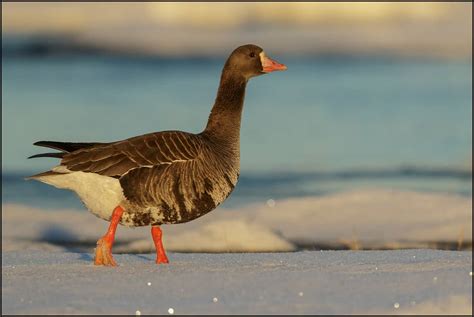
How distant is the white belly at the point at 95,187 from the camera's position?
9.69m

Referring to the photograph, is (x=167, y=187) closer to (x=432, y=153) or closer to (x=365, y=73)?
(x=432, y=153)

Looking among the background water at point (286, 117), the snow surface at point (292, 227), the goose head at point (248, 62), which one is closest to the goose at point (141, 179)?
the goose head at point (248, 62)

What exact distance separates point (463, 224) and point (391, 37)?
31.6 meters

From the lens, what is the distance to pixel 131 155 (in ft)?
32.0

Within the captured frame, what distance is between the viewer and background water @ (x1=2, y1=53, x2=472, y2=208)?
57.5ft

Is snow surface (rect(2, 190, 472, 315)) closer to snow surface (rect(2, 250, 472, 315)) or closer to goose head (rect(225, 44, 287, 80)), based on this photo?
snow surface (rect(2, 250, 472, 315))

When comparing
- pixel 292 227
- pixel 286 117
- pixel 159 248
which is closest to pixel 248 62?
pixel 159 248

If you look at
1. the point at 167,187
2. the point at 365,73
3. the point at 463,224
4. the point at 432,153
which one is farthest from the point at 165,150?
the point at 365,73

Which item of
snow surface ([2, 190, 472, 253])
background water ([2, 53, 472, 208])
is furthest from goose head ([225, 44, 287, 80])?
background water ([2, 53, 472, 208])

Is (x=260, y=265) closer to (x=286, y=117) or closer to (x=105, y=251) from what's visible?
(x=105, y=251)

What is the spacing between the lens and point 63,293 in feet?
25.8

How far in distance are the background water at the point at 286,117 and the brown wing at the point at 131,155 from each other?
6.14m

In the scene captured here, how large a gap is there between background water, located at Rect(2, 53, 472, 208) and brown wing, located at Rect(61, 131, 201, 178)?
6.14m

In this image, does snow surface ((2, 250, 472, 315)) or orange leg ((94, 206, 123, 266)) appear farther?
orange leg ((94, 206, 123, 266))
